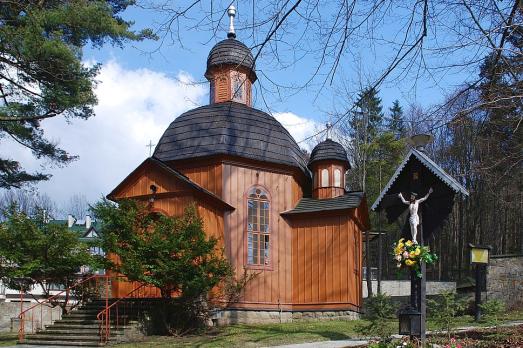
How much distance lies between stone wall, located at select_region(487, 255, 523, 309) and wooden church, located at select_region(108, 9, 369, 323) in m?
4.52

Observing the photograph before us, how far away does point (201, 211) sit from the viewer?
17.3 m

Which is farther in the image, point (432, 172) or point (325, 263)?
point (325, 263)

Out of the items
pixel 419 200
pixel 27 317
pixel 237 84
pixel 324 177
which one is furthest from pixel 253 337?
pixel 27 317

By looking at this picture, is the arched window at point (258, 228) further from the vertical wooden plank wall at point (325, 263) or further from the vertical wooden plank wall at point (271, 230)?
the vertical wooden plank wall at point (325, 263)

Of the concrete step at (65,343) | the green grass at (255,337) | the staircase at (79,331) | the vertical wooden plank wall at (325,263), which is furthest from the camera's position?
the vertical wooden plank wall at (325,263)

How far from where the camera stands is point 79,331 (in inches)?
561

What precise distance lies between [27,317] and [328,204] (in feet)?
35.2

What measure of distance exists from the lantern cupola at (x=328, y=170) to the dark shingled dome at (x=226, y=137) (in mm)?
612

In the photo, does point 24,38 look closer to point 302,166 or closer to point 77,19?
point 77,19

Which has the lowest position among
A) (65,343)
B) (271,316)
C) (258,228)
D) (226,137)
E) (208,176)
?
(271,316)

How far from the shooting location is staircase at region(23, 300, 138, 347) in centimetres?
1355

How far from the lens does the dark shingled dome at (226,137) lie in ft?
61.3

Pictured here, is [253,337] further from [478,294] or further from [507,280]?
[507,280]

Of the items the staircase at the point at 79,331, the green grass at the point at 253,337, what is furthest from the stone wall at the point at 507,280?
the staircase at the point at 79,331
